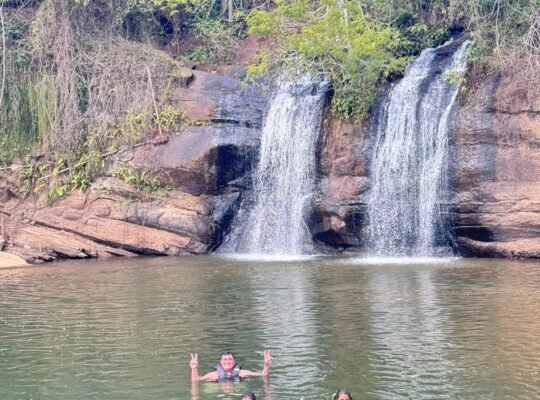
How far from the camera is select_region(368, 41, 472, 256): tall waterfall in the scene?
2620 cm

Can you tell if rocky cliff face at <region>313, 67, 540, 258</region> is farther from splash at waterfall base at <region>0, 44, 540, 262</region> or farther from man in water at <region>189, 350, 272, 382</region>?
man in water at <region>189, 350, 272, 382</region>

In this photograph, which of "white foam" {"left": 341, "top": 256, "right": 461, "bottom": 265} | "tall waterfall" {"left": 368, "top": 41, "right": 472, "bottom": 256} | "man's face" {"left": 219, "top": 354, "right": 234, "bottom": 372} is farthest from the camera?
"tall waterfall" {"left": 368, "top": 41, "right": 472, "bottom": 256}

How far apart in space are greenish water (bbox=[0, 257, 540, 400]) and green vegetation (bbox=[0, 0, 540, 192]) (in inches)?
Result: 282

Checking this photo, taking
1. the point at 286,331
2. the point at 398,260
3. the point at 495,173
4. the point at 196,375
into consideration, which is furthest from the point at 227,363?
the point at 495,173

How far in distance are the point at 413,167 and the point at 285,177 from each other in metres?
4.37

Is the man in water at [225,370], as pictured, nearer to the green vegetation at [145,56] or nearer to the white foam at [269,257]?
the white foam at [269,257]

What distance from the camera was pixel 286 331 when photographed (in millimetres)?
15555

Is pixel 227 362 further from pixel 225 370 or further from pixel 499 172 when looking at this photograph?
pixel 499 172

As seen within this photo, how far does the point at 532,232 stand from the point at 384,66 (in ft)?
23.9

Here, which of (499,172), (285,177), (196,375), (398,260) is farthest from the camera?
(285,177)

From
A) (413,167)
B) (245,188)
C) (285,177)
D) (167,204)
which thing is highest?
(413,167)

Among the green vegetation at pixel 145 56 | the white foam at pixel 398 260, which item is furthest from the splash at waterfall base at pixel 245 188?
the white foam at pixel 398 260

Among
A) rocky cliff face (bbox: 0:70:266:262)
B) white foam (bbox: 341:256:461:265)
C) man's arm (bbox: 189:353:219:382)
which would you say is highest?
rocky cliff face (bbox: 0:70:266:262)

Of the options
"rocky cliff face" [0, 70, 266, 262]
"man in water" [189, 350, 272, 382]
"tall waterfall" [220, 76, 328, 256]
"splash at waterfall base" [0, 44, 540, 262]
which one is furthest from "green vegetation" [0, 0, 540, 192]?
"man in water" [189, 350, 272, 382]
